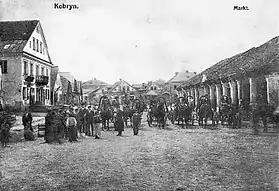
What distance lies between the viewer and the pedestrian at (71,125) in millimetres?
4401

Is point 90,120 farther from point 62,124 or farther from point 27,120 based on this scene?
point 27,120

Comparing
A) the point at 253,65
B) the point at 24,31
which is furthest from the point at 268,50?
the point at 24,31

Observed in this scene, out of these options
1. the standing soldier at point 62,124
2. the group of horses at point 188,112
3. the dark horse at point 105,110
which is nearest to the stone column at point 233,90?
the group of horses at point 188,112

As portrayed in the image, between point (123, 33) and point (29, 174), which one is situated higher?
point (123, 33)

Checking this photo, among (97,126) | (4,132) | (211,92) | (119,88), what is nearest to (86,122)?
(97,126)

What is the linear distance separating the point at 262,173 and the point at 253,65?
6.18ft

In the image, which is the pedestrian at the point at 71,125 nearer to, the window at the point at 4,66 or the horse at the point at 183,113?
the window at the point at 4,66

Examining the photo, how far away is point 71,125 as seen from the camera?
15.2 ft

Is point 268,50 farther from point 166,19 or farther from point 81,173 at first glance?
point 81,173

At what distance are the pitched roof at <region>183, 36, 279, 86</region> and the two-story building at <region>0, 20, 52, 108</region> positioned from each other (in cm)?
253

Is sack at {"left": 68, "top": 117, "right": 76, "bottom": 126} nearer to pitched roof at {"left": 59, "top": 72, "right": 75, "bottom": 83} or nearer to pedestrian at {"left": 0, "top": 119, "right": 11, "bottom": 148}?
pitched roof at {"left": 59, "top": 72, "right": 75, "bottom": 83}

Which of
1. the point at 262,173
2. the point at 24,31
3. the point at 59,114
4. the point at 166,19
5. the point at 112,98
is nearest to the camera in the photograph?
the point at 262,173

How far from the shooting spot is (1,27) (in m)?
4.07

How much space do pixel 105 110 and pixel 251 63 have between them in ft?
8.36
